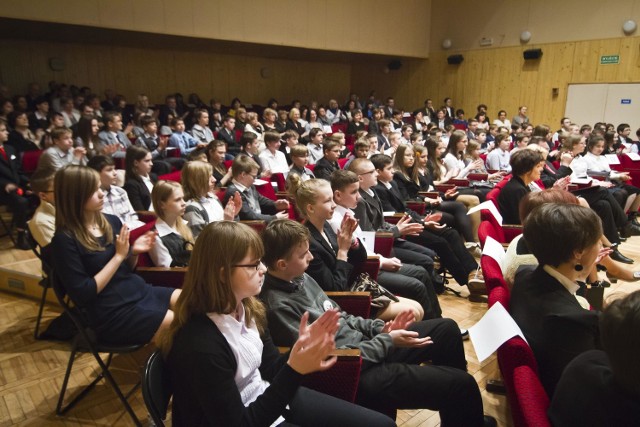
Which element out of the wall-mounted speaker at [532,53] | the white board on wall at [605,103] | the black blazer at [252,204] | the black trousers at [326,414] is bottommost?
the black trousers at [326,414]

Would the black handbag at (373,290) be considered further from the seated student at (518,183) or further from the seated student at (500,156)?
the seated student at (500,156)

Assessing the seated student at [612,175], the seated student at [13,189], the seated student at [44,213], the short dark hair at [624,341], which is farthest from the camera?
the seated student at [612,175]

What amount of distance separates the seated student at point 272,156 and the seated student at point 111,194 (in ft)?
7.59

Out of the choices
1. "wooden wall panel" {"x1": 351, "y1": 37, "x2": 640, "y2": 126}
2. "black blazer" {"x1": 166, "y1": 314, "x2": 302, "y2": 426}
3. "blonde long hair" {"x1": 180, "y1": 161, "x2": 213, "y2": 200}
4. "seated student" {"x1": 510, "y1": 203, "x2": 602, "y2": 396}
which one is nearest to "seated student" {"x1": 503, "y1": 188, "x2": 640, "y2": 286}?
"seated student" {"x1": 510, "y1": 203, "x2": 602, "y2": 396}

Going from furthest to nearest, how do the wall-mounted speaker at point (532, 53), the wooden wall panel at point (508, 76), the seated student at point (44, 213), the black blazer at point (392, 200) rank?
1. the wall-mounted speaker at point (532, 53)
2. the wooden wall panel at point (508, 76)
3. the black blazer at point (392, 200)
4. the seated student at point (44, 213)

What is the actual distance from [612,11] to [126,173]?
35.9ft

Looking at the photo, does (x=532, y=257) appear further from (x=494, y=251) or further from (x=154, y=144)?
(x=154, y=144)

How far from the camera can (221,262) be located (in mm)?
1308

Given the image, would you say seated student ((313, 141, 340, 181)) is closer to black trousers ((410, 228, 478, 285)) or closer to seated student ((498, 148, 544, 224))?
black trousers ((410, 228, 478, 285))

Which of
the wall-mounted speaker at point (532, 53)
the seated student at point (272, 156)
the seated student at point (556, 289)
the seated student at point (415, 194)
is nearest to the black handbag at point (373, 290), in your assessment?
the seated student at point (556, 289)

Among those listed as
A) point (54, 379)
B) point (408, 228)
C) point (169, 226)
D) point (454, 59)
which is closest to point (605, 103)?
point (454, 59)

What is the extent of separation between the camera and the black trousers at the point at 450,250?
11.8 ft

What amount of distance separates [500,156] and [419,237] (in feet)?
11.4

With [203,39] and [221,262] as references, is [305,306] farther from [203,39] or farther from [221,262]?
[203,39]
